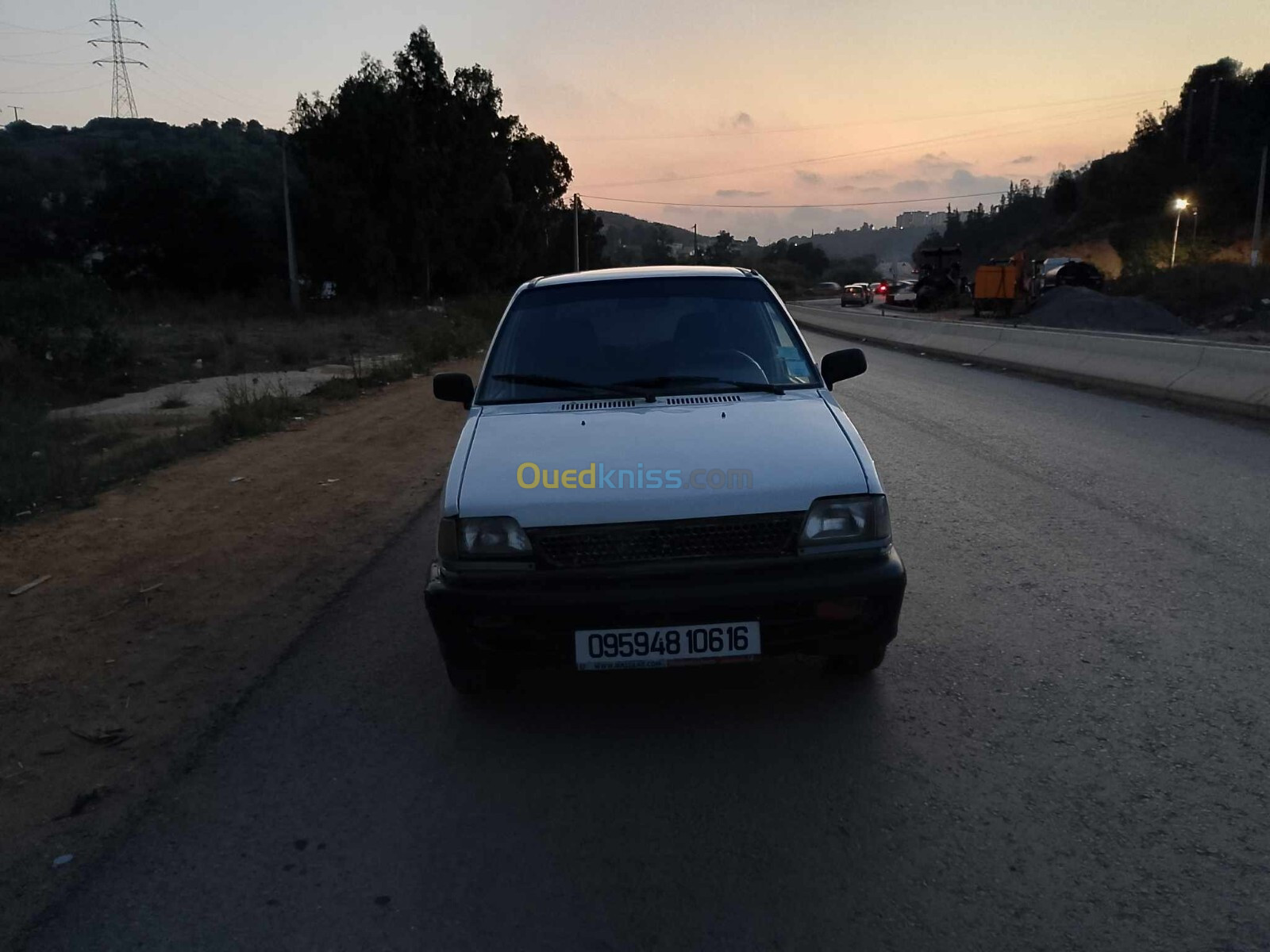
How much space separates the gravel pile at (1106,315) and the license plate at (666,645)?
30285 millimetres

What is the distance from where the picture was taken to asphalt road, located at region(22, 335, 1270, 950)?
2633mm

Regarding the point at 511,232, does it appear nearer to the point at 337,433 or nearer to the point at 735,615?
the point at 337,433

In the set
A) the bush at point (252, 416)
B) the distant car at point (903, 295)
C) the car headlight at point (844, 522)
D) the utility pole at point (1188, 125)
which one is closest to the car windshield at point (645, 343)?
the car headlight at point (844, 522)

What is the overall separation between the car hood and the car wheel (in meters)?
0.76

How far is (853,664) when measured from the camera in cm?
408

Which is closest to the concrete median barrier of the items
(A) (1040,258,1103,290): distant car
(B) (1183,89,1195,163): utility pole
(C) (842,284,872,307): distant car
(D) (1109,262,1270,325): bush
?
(D) (1109,262,1270,325): bush

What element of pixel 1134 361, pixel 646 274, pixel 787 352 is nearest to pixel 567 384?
pixel 646 274

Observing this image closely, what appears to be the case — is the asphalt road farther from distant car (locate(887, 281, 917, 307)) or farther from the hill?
the hill

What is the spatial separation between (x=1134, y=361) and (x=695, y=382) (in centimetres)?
1229

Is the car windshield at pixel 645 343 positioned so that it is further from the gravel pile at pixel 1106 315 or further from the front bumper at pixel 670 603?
the gravel pile at pixel 1106 315

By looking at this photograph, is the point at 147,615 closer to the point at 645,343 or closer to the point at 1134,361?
the point at 645,343

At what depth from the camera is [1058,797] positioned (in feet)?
10.5

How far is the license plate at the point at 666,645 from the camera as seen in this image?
355cm

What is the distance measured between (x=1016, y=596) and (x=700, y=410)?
2.13m
